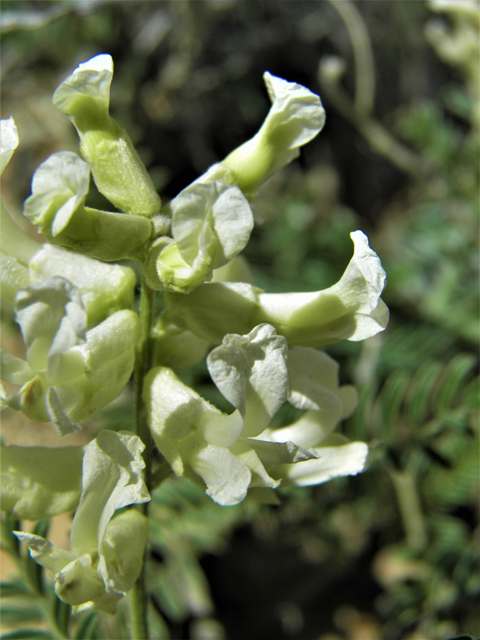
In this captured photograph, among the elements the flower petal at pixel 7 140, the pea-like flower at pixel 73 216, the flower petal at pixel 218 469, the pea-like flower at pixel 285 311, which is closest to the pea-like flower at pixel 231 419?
the flower petal at pixel 218 469

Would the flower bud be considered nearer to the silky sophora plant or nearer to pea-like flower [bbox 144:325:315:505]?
the silky sophora plant

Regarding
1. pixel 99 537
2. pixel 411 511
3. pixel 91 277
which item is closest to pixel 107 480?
pixel 99 537

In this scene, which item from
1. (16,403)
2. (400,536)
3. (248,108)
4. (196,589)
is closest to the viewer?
(16,403)

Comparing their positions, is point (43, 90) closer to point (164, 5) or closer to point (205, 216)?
point (164, 5)

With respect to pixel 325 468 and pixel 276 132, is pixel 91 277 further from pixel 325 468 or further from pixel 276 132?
pixel 325 468

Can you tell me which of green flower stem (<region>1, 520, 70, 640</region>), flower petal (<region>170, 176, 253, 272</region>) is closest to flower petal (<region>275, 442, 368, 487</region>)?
flower petal (<region>170, 176, 253, 272</region>)

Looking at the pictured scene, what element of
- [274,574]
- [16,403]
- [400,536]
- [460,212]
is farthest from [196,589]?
[460,212]
